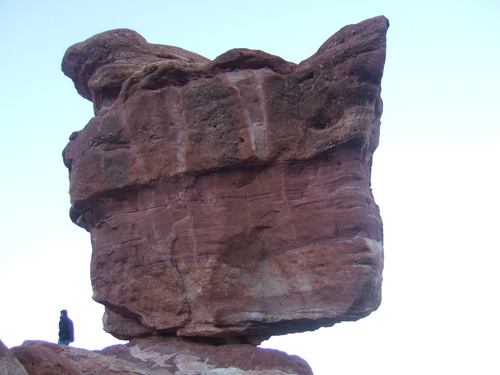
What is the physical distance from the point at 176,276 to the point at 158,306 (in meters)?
0.57

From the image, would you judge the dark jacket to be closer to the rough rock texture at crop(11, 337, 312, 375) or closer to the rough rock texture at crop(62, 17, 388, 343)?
the rough rock texture at crop(62, 17, 388, 343)

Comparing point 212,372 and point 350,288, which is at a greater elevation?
point 350,288

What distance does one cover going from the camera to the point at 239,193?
36.8ft

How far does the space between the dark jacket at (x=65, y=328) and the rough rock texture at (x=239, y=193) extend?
8.39 feet

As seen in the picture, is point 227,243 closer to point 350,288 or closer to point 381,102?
point 350,288

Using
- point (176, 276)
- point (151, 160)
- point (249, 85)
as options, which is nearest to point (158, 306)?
point (176, 276)

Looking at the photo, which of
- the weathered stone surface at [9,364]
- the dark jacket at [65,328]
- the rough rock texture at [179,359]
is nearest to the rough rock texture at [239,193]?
the rough rock texture at [179,359]

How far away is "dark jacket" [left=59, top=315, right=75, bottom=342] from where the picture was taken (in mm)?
14117

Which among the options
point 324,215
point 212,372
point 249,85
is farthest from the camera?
point 249,85

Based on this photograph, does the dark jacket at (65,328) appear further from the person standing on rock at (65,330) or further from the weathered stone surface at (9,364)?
the weathered stone surface at (9,364)

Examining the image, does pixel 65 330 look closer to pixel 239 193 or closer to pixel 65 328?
pixel 65 328

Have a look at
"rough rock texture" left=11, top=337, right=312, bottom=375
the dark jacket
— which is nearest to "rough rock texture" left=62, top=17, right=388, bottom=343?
"rough rock texture" left=11, top=337, right=312, bottom=375

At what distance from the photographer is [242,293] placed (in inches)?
426

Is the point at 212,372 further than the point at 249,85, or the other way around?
the point at 249,85
